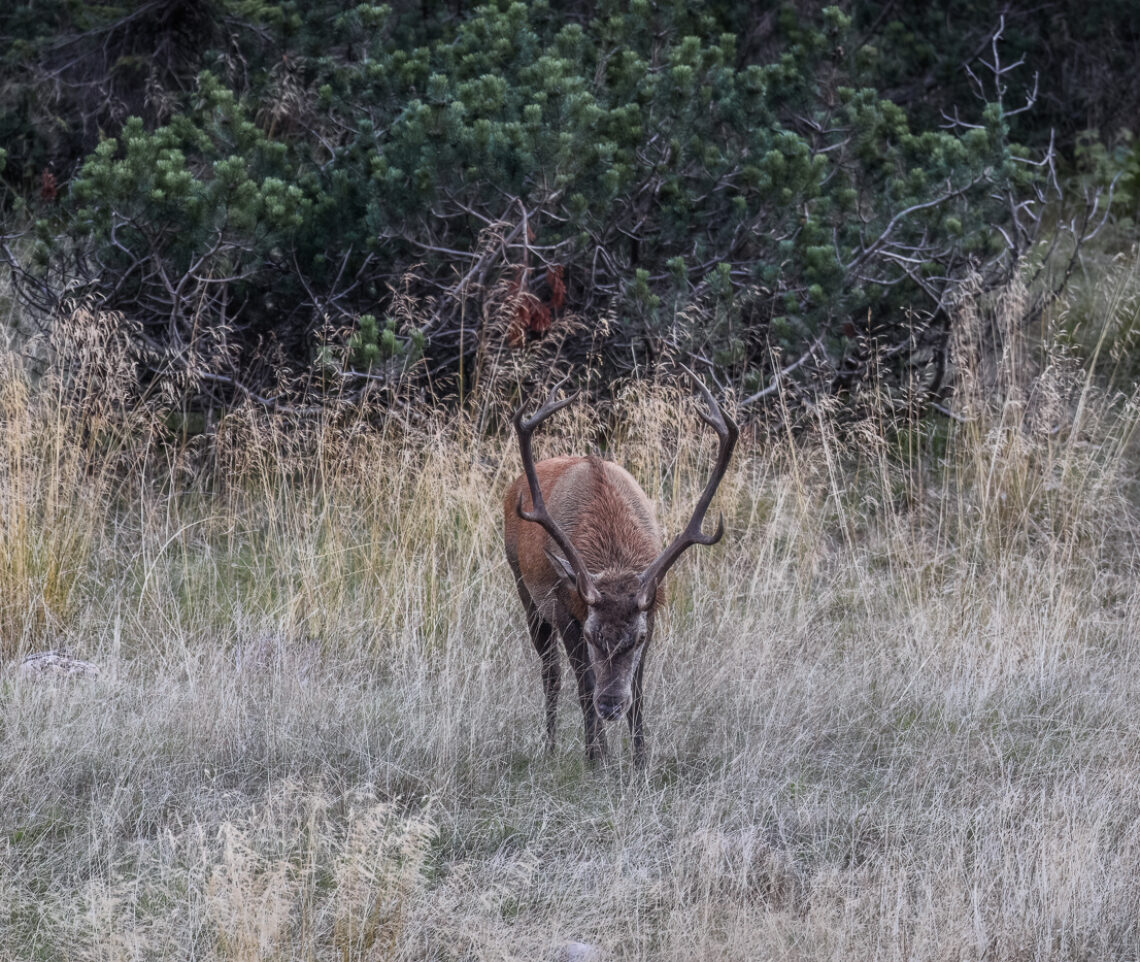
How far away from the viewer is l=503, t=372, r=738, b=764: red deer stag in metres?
4.96

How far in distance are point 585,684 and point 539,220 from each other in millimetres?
3824

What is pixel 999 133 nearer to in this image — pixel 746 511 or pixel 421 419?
pixel 746 511

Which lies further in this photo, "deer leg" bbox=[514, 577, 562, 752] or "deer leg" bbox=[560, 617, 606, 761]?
"deer leg" bbox=[514, 577, 562, 752]

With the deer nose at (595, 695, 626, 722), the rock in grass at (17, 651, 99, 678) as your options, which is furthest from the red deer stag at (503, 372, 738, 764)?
the rock in grass at (17, 651, 99, 678)

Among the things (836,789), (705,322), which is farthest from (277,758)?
(705,322)

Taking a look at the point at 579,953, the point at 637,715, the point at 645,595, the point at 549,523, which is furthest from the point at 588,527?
the point at 579,953

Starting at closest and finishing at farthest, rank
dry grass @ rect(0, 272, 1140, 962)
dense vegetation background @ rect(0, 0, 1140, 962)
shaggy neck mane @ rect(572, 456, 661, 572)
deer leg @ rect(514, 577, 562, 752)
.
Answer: dry grass @ rect(0, 272, 1140, 962) < dense vegetation background @ rect(0, 0, 1140, 962) < shaggy neck mane @ rect(572, 456, 661, 572) < deer leg @ rect(514, 577, 562, 752)

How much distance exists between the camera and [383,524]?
23.4 ft

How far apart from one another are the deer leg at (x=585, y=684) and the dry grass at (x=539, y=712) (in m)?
0.14

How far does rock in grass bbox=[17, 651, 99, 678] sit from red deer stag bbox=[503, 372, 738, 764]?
74.8 inches

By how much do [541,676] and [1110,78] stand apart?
9.67m

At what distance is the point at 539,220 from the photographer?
8.20 metres

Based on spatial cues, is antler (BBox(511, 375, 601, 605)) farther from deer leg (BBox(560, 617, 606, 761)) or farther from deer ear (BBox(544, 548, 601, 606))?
deer leg (BBox(560, 617, 606, 761))

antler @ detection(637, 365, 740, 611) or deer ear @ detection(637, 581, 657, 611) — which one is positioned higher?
antler @ detection(637, 365, 740, 611)
